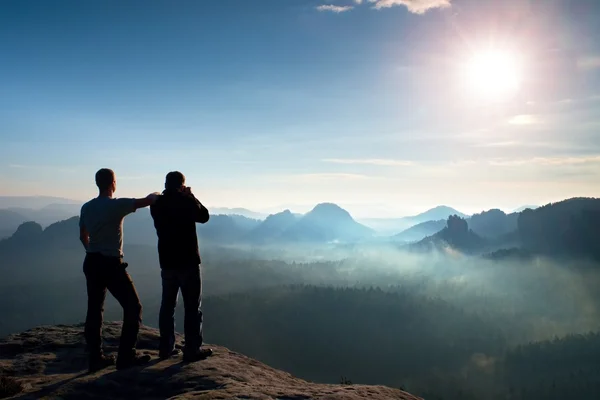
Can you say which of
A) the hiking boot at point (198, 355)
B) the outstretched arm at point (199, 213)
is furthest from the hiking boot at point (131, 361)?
the outstretched arm at point (199, 213)

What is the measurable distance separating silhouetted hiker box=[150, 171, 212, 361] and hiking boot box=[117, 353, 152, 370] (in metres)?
0.63

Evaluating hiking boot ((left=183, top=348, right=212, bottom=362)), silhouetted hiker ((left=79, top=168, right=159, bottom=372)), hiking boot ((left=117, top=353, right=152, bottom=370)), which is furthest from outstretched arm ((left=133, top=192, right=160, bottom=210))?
hiking boot ((left=183, top=348, right=212, bottom=362))

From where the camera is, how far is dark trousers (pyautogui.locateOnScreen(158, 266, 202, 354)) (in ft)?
31.6

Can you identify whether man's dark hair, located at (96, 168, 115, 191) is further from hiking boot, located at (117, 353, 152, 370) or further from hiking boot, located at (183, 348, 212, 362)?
hiking boot, located at (183, 348, 212, 362)

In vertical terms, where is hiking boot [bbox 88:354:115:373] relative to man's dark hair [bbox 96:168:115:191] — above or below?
below

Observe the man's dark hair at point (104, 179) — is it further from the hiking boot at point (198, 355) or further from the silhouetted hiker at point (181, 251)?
the hiking boot at point (198, 355)

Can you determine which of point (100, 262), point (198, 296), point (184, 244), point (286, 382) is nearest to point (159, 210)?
point (184, 244)

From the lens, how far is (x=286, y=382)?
9.29m

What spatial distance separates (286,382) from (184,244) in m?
4.23

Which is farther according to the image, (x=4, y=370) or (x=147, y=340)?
(x=147, y=340)

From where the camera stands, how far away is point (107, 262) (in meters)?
8.95

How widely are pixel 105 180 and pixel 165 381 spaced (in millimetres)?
4730

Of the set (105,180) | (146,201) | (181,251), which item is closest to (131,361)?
(181,251)

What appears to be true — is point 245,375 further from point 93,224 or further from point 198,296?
point 93,224
